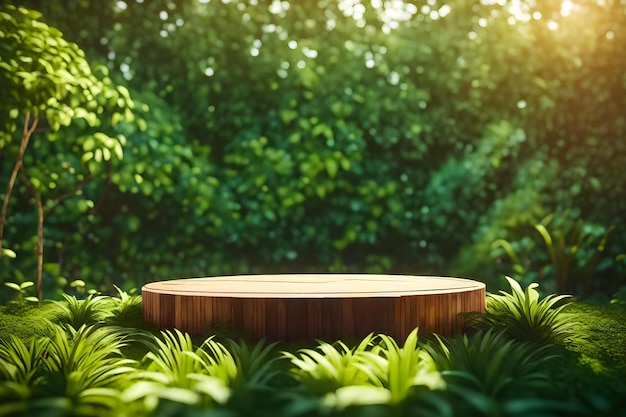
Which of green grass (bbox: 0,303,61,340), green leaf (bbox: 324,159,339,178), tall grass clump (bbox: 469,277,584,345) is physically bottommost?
green grass (bbox: 0,303,61,340)

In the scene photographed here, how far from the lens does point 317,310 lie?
165 inches

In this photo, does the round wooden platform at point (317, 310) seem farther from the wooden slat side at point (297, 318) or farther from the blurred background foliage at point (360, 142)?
the blurred background foliage at point (360, 142)

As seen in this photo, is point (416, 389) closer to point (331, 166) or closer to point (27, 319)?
point (27, 319)

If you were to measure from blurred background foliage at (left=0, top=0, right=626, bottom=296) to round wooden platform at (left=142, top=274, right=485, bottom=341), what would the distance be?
393 centimetres

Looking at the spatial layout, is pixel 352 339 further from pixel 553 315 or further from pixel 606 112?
pixel 606 112

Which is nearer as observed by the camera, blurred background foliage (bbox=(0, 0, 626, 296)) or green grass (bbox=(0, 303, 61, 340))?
green grass (bbox=(0, 303, 61, 340))

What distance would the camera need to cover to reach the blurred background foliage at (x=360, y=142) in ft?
28.4

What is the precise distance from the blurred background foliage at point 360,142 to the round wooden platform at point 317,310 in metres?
3.93

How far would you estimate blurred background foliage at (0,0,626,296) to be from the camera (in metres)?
8.66

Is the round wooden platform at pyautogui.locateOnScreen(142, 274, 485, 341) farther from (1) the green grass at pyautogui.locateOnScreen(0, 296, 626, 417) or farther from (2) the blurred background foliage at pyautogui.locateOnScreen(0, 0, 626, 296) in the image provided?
(2) the blurred background foliage at pyautogui.locateOnScreen(0, 0, 626, 296)

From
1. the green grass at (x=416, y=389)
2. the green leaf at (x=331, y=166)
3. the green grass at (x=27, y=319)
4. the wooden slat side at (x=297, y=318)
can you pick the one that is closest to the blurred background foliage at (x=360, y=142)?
the green leaf at (x=331, y=166)

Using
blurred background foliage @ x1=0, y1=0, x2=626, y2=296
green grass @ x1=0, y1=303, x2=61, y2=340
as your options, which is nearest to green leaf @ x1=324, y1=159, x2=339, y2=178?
blurred background foliage @ x1=0, y1=0, x2=626, y2=296

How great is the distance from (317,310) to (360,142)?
4.74 metres

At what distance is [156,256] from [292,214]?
1732mm
